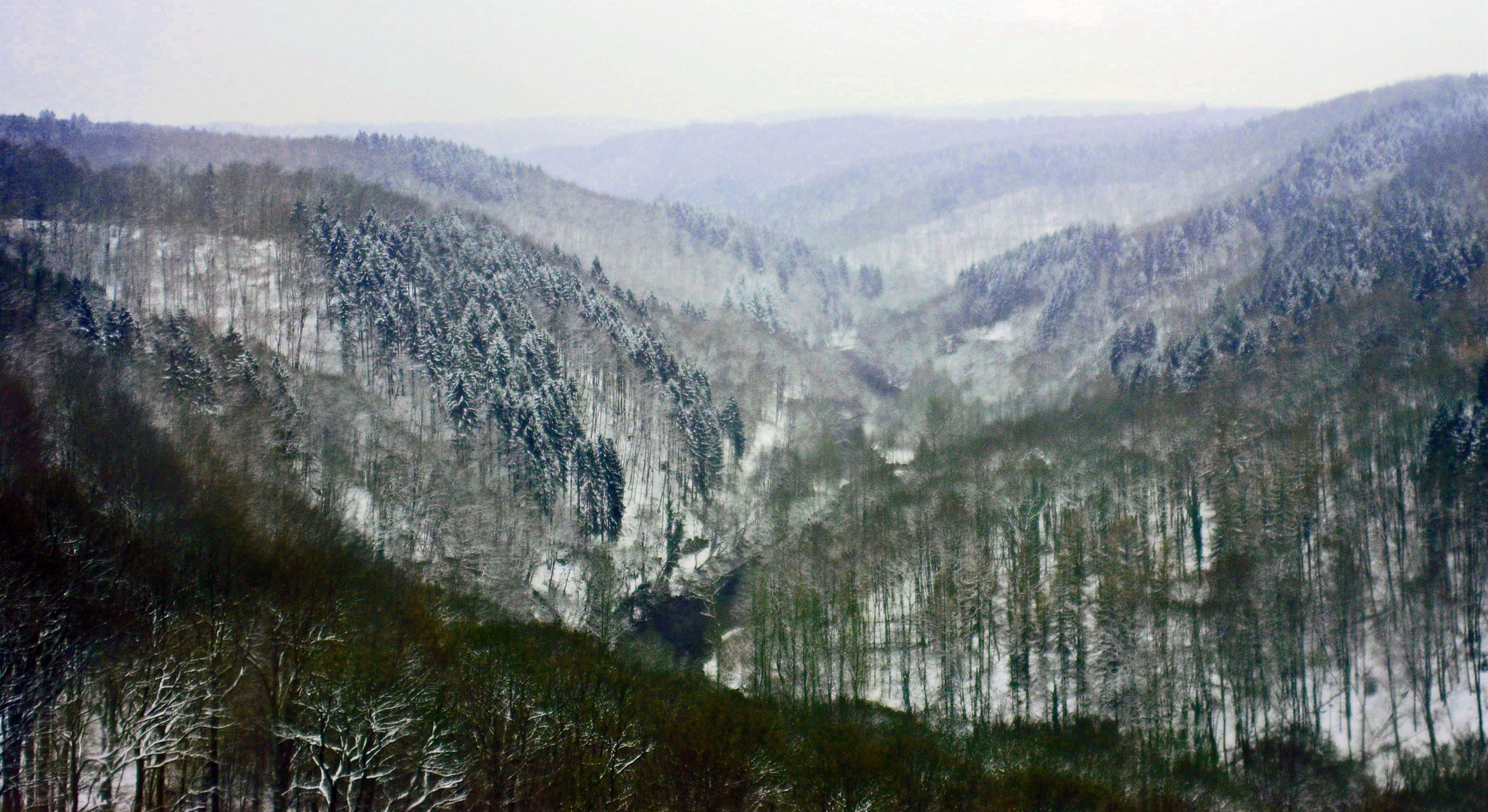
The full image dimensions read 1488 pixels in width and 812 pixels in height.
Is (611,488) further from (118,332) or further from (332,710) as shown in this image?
(332,710)

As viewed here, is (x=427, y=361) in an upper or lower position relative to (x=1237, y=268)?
lower

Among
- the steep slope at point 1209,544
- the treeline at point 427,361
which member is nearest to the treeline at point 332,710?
the steep slope at point 1209,544

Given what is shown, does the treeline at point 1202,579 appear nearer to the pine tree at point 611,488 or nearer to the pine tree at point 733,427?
the pine tree at point 611,488

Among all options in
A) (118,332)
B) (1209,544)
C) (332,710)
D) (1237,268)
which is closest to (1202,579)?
(1209,544)

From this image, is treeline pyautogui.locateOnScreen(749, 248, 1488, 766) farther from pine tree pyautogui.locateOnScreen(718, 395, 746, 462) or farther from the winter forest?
pine tree pyautogui.locateOnScreen(718, 395, 746, 462)

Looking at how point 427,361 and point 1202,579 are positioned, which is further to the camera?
point 427,361

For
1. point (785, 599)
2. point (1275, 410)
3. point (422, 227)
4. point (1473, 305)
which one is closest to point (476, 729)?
point (785, 599)

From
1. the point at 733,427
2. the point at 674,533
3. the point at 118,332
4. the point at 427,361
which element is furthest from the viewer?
the point at 733,427

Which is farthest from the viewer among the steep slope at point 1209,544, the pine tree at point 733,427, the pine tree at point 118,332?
the pine tree at point 733,427

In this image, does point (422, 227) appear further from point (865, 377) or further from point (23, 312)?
point (865, 377)
